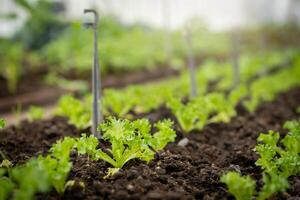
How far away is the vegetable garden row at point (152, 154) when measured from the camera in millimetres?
3162

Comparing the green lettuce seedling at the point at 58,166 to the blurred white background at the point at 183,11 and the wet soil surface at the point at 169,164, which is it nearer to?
the wet soil surface at the point at 169,164

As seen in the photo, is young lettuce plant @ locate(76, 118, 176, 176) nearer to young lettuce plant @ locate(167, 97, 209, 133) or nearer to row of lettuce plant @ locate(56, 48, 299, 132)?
row of lettuce plant @ locate(56, 48, 299, 132)

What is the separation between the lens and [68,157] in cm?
319

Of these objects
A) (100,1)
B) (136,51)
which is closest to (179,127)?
(136,51)

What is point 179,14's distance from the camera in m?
29.6

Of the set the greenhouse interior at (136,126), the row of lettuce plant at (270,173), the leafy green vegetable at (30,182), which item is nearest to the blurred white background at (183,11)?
the greenhouse interior at (136,126)

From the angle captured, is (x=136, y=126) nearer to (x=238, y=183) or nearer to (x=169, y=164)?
(x=169, y=164)

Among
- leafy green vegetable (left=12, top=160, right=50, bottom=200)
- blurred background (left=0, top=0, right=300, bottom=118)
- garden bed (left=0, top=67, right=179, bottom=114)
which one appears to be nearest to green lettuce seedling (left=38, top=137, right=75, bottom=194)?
leafy green vegetable (left=12, top=160, right=50, bottom=200)

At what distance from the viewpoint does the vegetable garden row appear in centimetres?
316

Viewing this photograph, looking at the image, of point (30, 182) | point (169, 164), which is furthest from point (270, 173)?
point (30, 182)

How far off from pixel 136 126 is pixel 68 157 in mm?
800

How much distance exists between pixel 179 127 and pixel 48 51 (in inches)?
353

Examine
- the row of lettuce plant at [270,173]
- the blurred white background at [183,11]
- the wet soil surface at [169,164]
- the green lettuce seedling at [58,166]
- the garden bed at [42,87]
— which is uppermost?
the blurred white background at [183,11]

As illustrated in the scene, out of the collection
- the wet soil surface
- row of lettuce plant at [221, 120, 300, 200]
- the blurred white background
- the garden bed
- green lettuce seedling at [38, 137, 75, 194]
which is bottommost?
the garden bed
